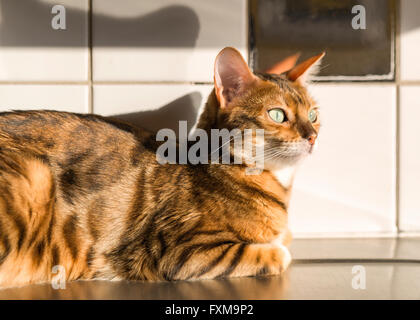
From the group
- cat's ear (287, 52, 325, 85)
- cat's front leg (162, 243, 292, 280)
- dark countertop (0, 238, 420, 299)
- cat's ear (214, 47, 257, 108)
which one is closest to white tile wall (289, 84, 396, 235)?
cat's ear (287, 52, 325, 85)

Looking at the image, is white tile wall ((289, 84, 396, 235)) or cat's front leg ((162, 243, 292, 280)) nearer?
cat's front leg ((162, 243, 292, 280))

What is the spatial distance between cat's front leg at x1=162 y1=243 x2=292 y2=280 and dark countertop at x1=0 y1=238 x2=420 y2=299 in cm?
2

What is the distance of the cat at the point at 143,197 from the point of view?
1.07m

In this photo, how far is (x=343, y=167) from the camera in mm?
1530

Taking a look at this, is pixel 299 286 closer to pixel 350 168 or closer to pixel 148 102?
pixel 350 168

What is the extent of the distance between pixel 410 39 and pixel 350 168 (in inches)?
17.6

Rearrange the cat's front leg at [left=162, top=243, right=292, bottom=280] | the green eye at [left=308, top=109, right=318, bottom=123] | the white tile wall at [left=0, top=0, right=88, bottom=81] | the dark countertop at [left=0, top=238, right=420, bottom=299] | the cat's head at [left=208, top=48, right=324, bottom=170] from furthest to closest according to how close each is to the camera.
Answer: the white tile wall at [left=0, top=0, right=88, bottom=81], the green eye at [left=308, top=109, right=318, bottom=123], the cat's head at [left=208, top=48, right=324, bottom=170], the cat's front leg at [left=162, top=243, right=292, bottom=280], the dark countertop at [left=0, top=238, right=420, bottom=299]

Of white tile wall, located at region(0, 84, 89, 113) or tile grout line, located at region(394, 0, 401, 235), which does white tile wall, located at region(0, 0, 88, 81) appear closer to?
white tile wall, located at region(0, 84, 89, 113)

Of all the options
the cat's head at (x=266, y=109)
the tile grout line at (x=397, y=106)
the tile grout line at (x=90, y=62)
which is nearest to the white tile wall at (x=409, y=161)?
the tile grout line at (x=397, y=106)

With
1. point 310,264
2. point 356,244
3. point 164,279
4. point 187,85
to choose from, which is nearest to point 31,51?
point 187,85

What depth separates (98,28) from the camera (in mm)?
1474

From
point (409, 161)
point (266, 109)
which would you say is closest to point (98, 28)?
point (266, 109)

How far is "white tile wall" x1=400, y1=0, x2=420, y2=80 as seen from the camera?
1512mm

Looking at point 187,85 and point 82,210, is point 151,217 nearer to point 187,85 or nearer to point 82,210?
point 82,210
